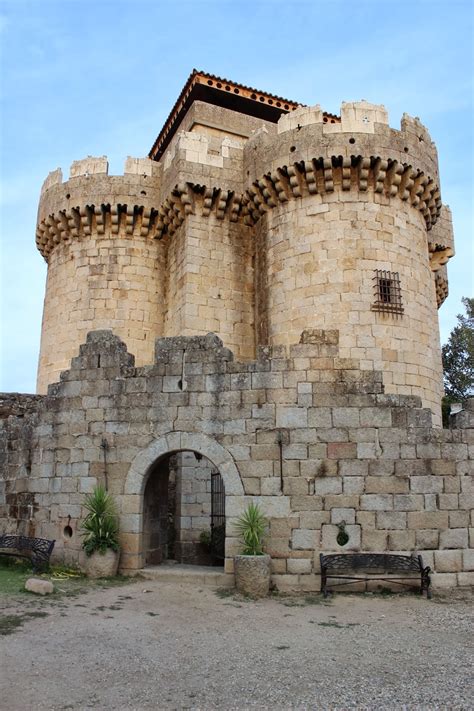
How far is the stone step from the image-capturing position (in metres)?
8.80

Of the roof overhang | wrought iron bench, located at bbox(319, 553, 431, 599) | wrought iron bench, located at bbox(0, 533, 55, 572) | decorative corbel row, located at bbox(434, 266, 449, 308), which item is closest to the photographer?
wrought iron bench, located at bbox(319, 553, 431, 599)

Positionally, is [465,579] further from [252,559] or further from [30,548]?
[30,548]

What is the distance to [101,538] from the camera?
359 inches

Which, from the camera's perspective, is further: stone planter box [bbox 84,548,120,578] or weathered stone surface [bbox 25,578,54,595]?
stone planter box [bbox 84,548,120,578]

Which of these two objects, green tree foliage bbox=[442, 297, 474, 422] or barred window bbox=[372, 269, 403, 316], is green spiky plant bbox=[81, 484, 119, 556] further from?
green tree foliage bbox=[442, 297, 474, 422]

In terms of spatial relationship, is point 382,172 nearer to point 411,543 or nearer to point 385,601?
point 411,543

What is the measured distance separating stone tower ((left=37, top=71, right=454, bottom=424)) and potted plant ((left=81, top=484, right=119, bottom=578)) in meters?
5.45

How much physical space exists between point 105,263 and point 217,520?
740 centimetres

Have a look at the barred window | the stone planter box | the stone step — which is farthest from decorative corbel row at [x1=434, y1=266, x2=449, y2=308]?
the stone planter box

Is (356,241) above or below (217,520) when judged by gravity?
above

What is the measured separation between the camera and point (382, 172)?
512 inches

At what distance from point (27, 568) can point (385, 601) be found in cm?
571

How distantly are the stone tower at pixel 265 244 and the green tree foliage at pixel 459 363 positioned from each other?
11237mm

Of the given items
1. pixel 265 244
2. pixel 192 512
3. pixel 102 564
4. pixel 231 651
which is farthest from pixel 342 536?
pixel 265 244
